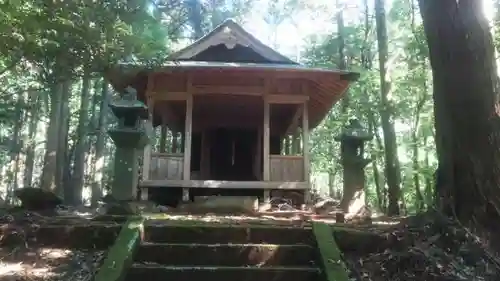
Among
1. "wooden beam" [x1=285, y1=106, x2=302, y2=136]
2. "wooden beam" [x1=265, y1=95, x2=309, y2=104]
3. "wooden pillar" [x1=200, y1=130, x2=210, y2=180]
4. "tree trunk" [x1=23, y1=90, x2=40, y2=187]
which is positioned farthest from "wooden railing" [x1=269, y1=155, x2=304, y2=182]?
"tree trunk" [x1=23, y1=90, x2=40, y2=187]

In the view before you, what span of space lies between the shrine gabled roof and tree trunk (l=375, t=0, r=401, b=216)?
256 centimetres

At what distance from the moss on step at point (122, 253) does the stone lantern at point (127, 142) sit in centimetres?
182

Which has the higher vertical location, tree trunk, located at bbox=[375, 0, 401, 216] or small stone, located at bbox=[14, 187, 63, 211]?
tree trunk, located at bbox=[375, 0, 401, 216]

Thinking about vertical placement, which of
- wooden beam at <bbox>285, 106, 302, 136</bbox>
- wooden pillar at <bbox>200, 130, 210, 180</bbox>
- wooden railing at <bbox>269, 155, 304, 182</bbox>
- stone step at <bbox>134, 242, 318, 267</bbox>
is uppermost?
wooden beam at <bbox>285, 106, 302, 136</bbox>

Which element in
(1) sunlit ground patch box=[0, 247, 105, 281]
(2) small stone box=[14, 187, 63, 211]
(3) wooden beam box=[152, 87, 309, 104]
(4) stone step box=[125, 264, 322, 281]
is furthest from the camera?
(3) wooden beam box=[152, 87, 309, 104]

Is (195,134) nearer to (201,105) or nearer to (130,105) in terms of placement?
(201,105)

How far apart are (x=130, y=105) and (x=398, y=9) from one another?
15755mm

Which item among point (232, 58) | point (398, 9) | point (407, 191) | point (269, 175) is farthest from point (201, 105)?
point (407, 191)

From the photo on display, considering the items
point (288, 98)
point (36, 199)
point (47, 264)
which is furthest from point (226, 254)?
point (288, 98)

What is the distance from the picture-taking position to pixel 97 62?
24.1 ft

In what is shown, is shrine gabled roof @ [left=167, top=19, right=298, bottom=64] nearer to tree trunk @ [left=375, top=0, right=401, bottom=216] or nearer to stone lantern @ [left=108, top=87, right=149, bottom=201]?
tree trunk @ [left=375, top=0, right=401, bottom=216]

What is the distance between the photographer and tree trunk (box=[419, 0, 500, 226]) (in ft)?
16.1

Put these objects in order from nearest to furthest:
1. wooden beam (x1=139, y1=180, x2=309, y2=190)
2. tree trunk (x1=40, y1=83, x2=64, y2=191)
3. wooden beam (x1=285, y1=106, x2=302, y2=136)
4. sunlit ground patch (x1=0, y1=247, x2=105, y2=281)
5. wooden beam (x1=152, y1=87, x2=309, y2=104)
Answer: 1. sunlit ground patch (x1=0, y1=247, x2=105, y2=281)
2. wooden beam (x1=139, y1=180, x2=309, y2=190)
3. wooden beam (x1=152, y1=87, x2=309, y2=104)
4. wooden beam (x1=285, y1=106, x2=302, y2=136)
5. tree trunk (x1=40, y1=83, x2=64, y2=191)

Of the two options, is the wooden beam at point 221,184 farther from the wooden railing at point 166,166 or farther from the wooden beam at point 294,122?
the wooden beam at point 294,122
